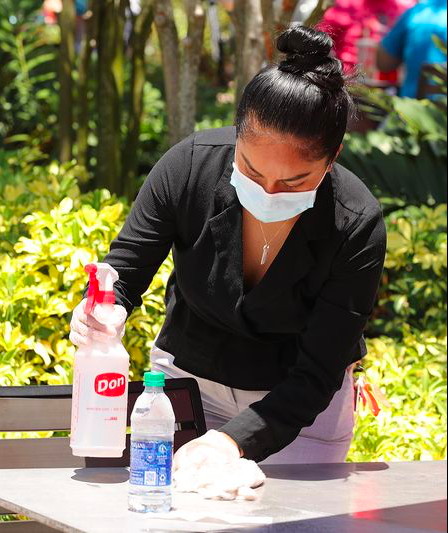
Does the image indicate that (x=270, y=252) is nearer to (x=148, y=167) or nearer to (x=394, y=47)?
(x=148, y=167)

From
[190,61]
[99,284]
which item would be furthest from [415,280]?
[99,284]

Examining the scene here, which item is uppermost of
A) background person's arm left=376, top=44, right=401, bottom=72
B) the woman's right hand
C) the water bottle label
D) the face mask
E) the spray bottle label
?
the face mask

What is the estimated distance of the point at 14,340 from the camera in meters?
3.78

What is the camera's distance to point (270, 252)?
A: 2.62m

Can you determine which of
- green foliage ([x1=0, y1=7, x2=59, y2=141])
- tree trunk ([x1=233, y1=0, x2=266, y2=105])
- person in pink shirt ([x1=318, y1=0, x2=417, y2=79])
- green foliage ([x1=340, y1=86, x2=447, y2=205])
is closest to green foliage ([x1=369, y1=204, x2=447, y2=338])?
green foliage ([x1=340, y1=86, x2=447, y2=205])

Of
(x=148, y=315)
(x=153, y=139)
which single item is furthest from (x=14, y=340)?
(x=153, y=139)

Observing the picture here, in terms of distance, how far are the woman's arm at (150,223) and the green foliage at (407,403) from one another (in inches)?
58.5

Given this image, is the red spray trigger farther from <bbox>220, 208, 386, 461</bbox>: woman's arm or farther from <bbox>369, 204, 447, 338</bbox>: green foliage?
<bbox>369, 204, 447, 338</bbox>: green foliage

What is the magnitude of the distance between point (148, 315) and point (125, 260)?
4.79ft

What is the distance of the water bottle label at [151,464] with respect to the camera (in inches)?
79.7

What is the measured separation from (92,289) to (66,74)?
4.15m

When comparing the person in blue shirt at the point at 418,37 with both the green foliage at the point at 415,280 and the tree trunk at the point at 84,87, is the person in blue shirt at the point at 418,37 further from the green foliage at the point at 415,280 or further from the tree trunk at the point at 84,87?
the green foliage at the point at 415,280

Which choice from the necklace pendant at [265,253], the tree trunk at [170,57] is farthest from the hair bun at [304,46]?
the tree trunk at [170,57]

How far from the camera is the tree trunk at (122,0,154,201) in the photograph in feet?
20.3
